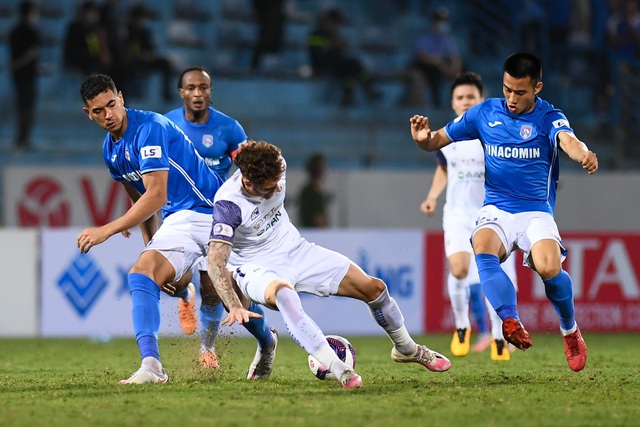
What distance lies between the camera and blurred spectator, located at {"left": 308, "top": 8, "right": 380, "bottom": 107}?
665 inches

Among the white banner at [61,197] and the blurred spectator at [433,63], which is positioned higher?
the blurred spectator at [433,63]

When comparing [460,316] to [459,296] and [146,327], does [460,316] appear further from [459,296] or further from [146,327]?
[146,327]

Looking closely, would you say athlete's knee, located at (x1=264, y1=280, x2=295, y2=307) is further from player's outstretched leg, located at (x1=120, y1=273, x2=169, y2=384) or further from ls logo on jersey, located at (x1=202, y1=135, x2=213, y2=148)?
ls logo on jersey, located at (x1=202, y1=135, x2=213, y2=148)

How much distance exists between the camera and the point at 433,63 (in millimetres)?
17188

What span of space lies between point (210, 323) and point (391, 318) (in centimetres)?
176

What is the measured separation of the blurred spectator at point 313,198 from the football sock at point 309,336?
7906 mm

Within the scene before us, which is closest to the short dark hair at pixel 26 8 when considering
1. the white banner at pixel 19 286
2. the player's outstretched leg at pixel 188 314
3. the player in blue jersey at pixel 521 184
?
the white banner at pixel 19 286

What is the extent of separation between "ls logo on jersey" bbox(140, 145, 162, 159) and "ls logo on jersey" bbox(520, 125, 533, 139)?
2399 mm

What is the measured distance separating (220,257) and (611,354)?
4.69 metres

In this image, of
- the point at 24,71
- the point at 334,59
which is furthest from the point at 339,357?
the point at 334,59

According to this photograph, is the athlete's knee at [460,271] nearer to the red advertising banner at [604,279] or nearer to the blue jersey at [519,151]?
the blue jersey at [519,151]

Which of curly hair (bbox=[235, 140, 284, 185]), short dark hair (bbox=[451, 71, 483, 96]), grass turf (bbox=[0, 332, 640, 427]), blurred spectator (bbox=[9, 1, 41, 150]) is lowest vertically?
grass turf (bbox=[0, 332, 640, 427])

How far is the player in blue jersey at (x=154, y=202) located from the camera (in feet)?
23.0

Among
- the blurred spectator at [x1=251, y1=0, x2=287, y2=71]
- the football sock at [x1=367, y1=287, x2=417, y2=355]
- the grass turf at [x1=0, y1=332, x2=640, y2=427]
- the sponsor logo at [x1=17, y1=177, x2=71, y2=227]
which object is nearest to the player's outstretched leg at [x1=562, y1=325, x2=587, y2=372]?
the grass turf at [x1=0, y1=332, x2=640, y2=427]
